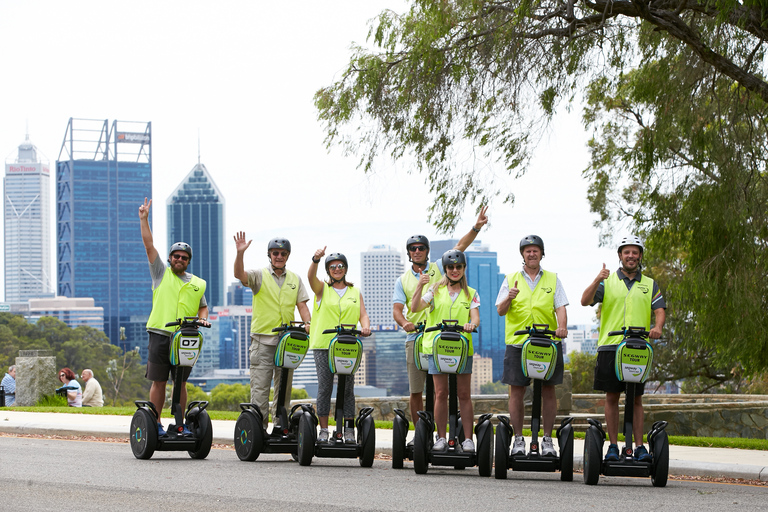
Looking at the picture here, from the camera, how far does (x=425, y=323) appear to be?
862 centimetres

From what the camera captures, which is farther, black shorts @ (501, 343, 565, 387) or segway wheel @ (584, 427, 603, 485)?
black shorts @ (501, 343, 565, 387)

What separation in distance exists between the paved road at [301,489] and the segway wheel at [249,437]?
0.13 metres

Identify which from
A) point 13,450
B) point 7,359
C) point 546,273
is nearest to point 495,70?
point 546,273

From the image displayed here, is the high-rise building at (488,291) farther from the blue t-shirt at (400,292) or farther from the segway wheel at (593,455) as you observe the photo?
the segway wheel at (593,455)

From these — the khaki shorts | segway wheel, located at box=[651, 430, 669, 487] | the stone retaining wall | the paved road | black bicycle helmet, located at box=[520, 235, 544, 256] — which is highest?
black bicycle helmet, located at box=[520, 235, 544, 256]

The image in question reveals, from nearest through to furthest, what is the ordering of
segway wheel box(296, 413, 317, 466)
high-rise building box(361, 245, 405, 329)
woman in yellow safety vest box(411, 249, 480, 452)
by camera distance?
woman in yellow safety vest box(411, 249, 480, 452)
segway wheel box(296, 413, 317, 466)
high-rise building box(361, 245, 405, 329)

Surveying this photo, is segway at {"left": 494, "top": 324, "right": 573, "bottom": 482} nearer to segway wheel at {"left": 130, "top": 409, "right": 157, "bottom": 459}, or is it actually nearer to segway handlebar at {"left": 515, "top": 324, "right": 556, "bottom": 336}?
segway handlebar at {"left": 515, "top": 324, "right": 556, "bottom": 336}

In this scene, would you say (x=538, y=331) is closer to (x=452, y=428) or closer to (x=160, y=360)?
(x=452, y=428)

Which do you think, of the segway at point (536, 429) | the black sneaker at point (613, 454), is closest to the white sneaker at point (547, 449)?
the segway at point (536, 429)

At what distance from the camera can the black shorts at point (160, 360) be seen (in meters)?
8.78

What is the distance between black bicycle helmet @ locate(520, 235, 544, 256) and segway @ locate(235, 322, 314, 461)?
220cm

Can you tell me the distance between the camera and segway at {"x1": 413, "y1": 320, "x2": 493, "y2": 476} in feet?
26.0

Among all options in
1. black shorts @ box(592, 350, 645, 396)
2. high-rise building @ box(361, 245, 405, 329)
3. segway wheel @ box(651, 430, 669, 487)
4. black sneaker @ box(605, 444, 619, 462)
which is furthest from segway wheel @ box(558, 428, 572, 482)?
high-rise building @ box(361, 245, 405, 329)

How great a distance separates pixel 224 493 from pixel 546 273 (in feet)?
11.0
